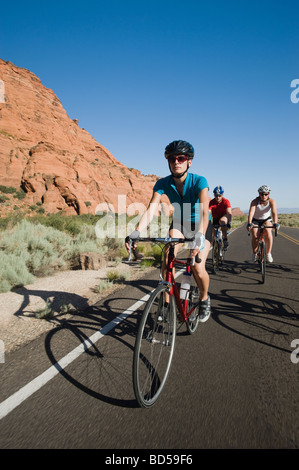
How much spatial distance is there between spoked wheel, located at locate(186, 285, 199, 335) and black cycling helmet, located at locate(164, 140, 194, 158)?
189 centimetres

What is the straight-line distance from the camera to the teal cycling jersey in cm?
336

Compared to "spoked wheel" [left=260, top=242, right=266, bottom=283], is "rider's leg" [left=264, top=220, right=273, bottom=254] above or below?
above

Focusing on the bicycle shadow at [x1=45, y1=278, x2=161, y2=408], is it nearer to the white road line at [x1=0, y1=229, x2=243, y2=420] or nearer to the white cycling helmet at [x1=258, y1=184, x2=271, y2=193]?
the white road line at [x1=0, y1=229, x2=243, y2=420]

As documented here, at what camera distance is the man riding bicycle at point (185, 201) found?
320cm

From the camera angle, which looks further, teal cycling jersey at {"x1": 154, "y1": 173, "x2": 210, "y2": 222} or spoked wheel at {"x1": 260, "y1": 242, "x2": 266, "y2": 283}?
spoked wheel at {"x1": 260, "y1": 242, "x2": 266, "y2": 283}

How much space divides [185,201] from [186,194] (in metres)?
0.12

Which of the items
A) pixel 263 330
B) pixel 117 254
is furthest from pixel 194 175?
pixel 117 254

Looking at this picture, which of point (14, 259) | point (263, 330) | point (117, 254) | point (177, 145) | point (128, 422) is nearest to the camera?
point (128, 422)

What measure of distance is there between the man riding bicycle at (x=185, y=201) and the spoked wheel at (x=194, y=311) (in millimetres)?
91

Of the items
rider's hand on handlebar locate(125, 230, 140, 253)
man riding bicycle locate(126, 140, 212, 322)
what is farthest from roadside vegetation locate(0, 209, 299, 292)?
rider's hand on handlebar locate(125, 230, 140, 253)

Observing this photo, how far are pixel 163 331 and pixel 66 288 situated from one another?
3700 millimetres

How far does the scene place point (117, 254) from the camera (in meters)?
10.4

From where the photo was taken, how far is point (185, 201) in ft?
11.7

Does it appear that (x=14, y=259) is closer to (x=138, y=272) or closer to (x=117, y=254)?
(x=138, y=272)
